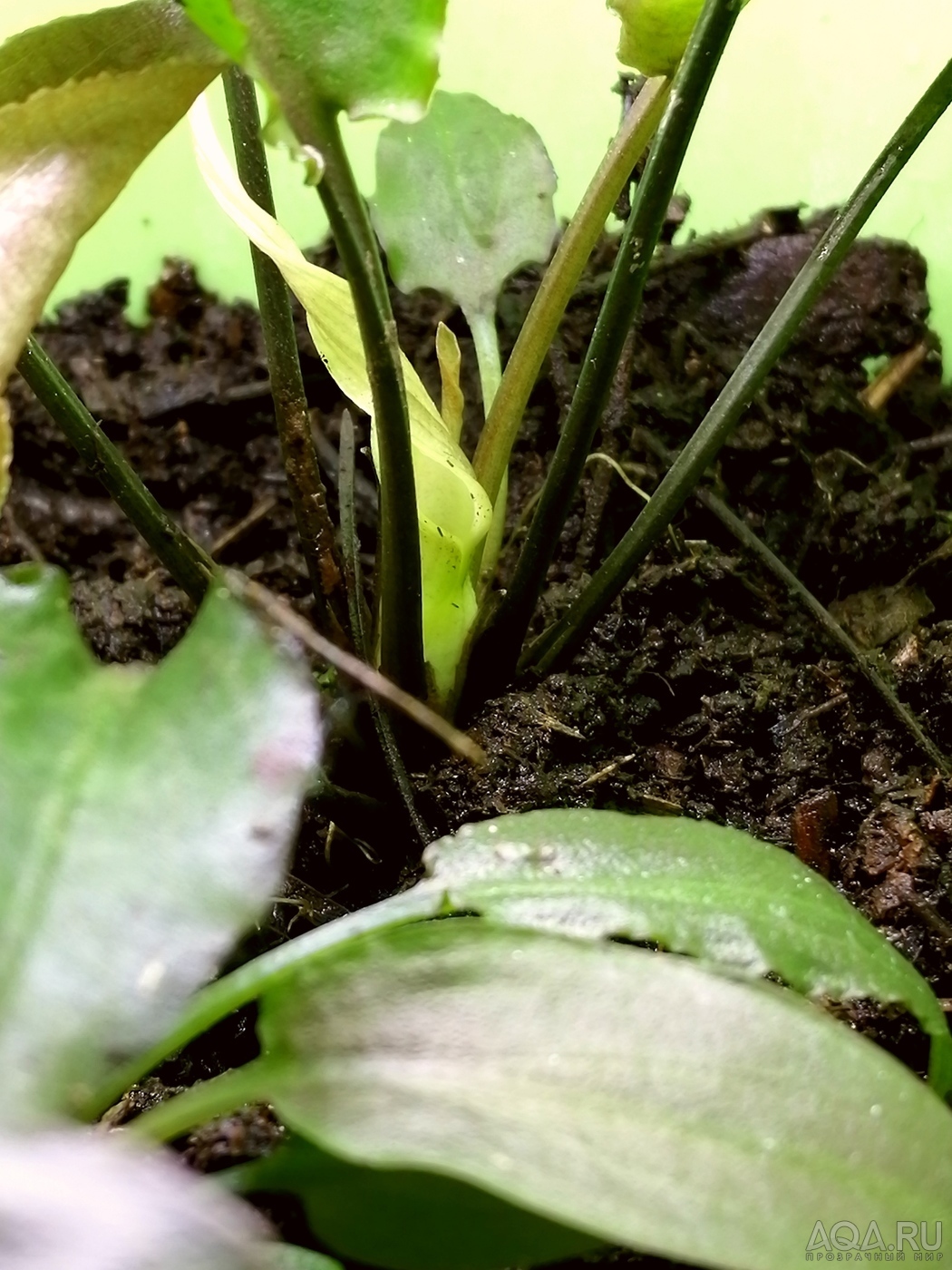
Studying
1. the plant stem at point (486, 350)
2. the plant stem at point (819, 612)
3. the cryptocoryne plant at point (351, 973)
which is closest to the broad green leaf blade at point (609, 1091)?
the cryptocoryne plant at point (351, 973)

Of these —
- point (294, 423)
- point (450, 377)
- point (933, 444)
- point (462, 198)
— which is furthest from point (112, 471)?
point (933, 444)

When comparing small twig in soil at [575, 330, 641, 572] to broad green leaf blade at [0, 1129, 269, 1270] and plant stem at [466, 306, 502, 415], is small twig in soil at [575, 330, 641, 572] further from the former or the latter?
broad green leaf blade at [0, 1129, 269, 1270]

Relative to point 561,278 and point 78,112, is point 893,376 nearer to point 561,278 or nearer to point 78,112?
point 561,278

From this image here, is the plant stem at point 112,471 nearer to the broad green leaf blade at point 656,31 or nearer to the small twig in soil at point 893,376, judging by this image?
the broad green leaf blade at point 656,31

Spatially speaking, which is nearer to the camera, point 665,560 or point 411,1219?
point 411,1219

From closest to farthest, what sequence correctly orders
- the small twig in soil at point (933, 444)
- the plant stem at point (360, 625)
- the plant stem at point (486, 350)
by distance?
the plant stem at point (360, 625) < the plant stem at point (486, 350) < the small twig in soil at point (933, 444)

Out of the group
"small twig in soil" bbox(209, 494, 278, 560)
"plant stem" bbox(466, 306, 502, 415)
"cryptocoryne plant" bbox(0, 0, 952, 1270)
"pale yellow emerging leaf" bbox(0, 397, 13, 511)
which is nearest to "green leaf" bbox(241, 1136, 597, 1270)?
"cryptocoryne plant" bbox(0, 0, 952, 1270)
